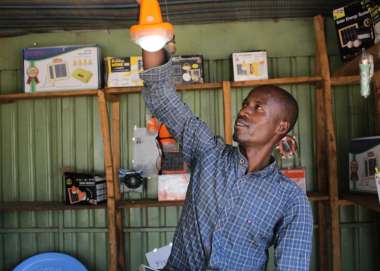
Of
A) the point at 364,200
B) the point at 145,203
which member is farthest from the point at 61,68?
the point at 364,200

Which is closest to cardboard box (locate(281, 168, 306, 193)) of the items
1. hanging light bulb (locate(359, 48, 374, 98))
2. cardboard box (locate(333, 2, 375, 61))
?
cardboard box (locate(333, 2, 375, 61))

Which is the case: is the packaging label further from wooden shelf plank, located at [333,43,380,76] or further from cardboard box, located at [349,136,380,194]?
cardboard box, located at [349,136,380,194]

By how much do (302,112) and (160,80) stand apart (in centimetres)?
213

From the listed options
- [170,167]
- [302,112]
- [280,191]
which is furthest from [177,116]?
[302,112]

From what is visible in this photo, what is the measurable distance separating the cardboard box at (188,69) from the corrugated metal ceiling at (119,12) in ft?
1.02

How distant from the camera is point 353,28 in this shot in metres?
2.61

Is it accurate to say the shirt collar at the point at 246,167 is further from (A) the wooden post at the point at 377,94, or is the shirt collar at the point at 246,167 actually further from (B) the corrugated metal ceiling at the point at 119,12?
(B) the corrugated metal ceiling at the point at 119,12

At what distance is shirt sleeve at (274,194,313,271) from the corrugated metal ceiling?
1.67 meters

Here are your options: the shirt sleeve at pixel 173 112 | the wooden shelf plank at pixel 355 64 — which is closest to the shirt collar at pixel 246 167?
the shirt sleeve at pixel 173 112

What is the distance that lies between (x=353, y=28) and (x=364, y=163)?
33.8 inches

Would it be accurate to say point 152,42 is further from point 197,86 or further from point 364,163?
point 364,163

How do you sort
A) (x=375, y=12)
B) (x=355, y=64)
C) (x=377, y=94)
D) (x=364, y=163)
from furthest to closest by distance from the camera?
(x=364, y=163), (x=377, y=94), (x=355, y=64), (x=375, y=12)

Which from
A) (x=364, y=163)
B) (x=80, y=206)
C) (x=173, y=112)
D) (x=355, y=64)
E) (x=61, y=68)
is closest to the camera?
(x=173, y=112)

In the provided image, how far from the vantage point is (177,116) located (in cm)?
141
